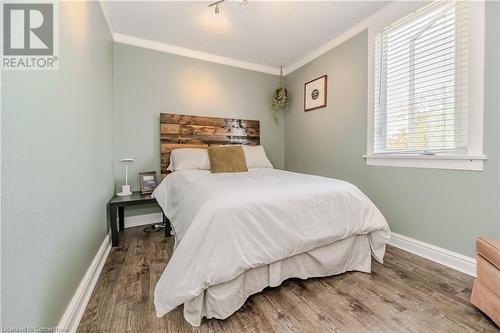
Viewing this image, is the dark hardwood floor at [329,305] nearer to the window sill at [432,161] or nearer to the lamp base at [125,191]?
the window sill at [432,161]

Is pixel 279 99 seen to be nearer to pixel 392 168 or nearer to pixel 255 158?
pixel 255 158

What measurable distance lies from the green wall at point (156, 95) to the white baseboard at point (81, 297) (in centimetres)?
124

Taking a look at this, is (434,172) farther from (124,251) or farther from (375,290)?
(124,251)

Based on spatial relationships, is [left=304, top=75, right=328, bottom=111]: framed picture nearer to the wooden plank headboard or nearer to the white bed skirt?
the wooden plank headboard

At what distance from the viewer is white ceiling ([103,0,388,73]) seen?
7.31 ft

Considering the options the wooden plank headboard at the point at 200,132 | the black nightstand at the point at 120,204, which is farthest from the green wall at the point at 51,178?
the wooden plank headboard at the point at 200,132

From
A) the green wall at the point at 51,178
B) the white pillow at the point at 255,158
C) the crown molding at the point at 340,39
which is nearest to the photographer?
the green wall at the point at 51,178

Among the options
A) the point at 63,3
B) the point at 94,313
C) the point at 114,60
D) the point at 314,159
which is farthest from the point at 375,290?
the point at 114,60

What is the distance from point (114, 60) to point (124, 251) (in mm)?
2332

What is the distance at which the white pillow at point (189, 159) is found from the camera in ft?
8.86

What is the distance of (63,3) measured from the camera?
1.20m

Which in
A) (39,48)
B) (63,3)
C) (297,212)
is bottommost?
(297,212)

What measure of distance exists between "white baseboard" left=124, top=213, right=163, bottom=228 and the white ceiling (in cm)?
238

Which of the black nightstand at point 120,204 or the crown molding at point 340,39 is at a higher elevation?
the crown molding at point 340,39
